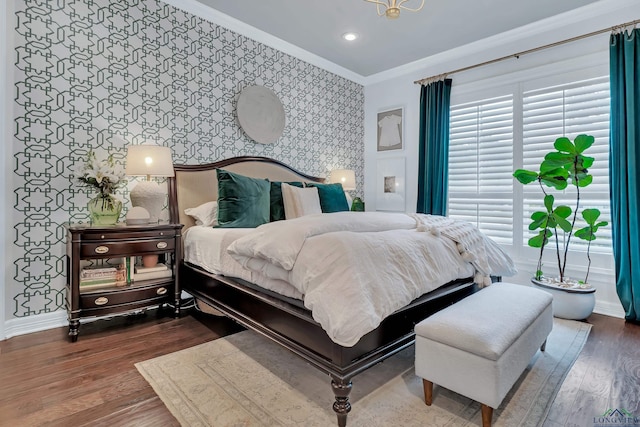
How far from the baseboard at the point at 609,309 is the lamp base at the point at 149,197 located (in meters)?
4.22

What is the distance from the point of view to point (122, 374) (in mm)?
1943

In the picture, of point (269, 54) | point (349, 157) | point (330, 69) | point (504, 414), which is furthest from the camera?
point (349, 157)

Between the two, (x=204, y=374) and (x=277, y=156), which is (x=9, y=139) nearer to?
(x=204, y=374)

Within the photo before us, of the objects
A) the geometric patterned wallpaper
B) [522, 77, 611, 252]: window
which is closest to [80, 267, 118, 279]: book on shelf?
the geometric patterned wallpaper

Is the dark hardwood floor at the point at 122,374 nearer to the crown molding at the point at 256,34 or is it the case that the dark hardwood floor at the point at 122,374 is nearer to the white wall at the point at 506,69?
the white wall at the point at 506,69

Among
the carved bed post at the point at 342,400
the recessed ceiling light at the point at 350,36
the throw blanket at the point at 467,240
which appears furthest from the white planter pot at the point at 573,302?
the recessed ceiling light at the point at 350,36

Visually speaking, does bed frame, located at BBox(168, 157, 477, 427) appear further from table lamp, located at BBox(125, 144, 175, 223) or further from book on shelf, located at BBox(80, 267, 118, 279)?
book on shelf, located at BBox(80, 267, 118, 279)

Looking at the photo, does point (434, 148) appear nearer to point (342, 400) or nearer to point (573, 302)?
point (573, 302)

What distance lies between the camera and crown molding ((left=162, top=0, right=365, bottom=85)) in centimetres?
329

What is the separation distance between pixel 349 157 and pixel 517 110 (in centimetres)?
230

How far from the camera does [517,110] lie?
374 centimetres

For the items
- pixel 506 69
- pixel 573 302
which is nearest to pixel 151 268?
pixel 573 302

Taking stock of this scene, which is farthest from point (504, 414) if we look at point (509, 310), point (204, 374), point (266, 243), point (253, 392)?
point (204, 374)

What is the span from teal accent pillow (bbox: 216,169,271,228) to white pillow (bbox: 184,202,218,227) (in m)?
0.22
